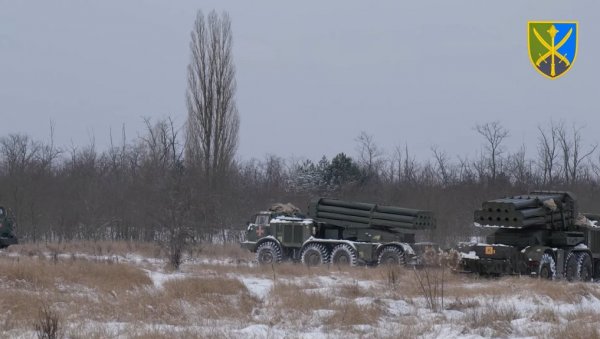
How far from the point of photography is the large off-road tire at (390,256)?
26.9 metres

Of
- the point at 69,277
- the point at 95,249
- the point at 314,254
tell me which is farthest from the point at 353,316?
the point at 95,249

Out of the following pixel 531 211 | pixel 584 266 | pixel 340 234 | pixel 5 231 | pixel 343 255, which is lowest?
pixel 584 266

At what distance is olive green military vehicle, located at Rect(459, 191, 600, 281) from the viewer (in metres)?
22.4

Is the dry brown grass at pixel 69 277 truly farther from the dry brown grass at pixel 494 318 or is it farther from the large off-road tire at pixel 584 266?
the large off-road tire at pixel 584 266

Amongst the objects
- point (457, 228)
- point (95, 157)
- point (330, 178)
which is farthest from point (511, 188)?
point (95, 157)

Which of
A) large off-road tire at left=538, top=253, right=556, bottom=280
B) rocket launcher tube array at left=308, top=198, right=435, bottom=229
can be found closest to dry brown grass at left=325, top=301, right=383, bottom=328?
large off-road tire at left=538, top=253, right=556, bottom=280

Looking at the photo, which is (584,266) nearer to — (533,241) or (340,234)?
(533,241)

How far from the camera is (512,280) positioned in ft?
66.0

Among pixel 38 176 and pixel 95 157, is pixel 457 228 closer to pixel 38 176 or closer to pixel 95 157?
pixel 38 176

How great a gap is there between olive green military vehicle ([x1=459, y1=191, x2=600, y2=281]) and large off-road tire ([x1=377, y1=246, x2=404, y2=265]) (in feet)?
12.7

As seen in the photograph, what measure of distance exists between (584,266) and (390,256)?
628 centimetres

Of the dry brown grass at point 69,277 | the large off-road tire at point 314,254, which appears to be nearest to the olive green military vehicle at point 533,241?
the large off-road tire at point 314,254

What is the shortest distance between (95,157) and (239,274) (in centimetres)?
4163

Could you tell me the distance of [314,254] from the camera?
28594 millimetres
